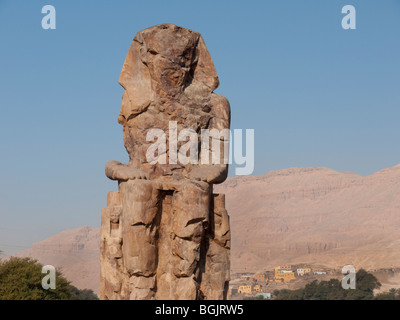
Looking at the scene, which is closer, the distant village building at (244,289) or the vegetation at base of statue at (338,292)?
the vegetation at base of statue at (338,292)

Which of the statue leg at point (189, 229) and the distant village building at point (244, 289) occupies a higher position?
the distant village building at point (244, 289)

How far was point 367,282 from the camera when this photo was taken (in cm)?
3944

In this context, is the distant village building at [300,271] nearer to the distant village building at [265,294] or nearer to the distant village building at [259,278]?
the distant village building at [259,278]

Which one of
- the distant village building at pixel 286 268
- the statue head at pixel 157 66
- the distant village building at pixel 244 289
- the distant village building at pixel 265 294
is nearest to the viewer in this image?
the statue head at pixel 157 66

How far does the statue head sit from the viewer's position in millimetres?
10500

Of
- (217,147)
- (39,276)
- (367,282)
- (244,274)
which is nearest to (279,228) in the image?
(244,274)

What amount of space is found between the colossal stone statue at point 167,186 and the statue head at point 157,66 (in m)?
0.01

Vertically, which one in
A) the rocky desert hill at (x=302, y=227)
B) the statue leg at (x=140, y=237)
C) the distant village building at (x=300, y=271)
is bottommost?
the statue leg at (x=140, y=237)

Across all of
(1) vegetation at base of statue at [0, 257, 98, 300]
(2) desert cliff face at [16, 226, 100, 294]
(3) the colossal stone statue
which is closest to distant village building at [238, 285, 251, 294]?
(2) desert cliff face at [16, 226, 100, 294]

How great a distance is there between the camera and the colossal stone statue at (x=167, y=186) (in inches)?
384

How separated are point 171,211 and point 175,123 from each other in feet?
4.50

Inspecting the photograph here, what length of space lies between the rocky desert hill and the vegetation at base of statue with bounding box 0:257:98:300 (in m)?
28.9

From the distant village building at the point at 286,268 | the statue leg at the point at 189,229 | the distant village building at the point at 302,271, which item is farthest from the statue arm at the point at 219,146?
the distant village building at the point at 286,268
